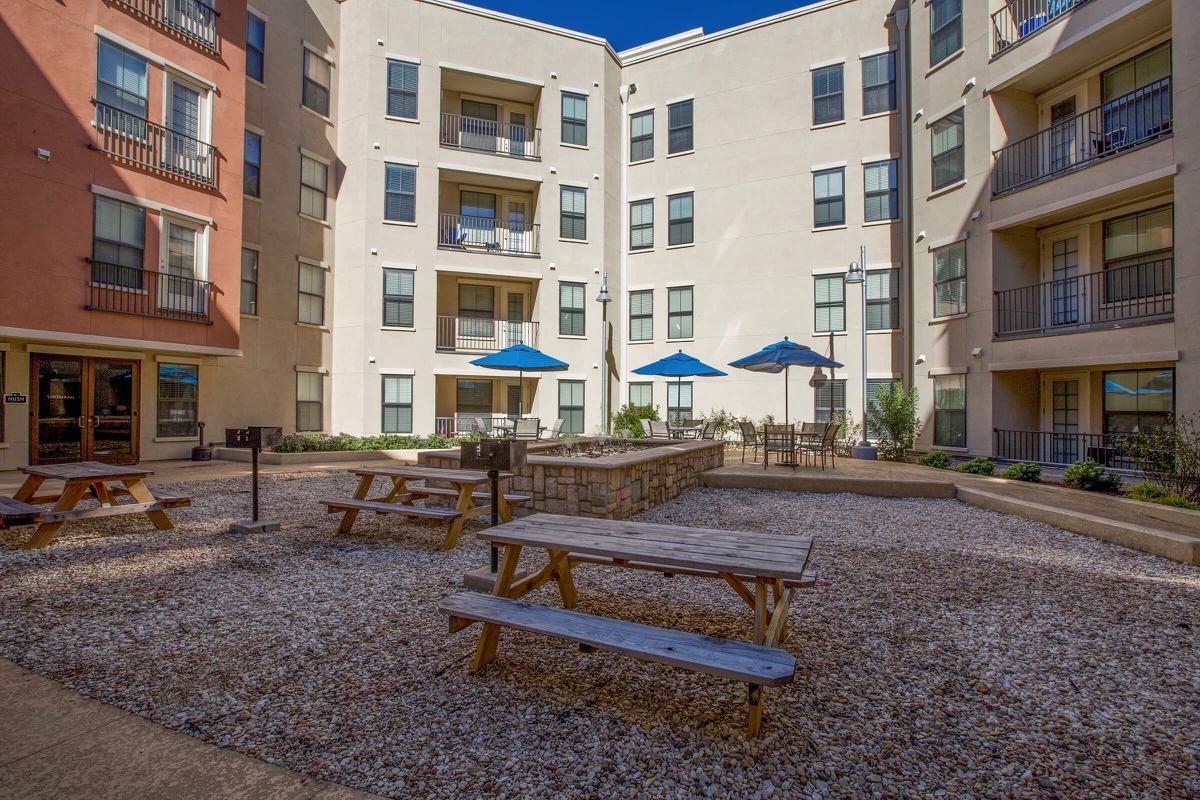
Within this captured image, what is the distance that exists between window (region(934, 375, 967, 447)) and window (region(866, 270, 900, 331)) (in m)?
2.87

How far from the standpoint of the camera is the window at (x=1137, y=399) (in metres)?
10.9

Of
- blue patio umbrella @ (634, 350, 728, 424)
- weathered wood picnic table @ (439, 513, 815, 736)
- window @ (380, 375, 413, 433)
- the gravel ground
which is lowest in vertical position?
the gravel ground

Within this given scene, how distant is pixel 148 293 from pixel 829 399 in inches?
712

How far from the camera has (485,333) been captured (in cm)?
2022

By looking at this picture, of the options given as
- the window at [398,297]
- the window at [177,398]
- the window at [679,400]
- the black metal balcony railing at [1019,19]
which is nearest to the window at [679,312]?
the window at [679,400]

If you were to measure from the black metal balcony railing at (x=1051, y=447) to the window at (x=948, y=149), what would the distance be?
21.6 feet

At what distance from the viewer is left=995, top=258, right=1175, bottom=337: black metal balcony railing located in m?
11.1

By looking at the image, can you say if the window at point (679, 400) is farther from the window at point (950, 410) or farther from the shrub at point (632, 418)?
the window at point (950, 410)

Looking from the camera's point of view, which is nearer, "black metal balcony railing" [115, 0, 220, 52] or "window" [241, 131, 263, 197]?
"black metal balcony railing" [115, 0, 220, 52]

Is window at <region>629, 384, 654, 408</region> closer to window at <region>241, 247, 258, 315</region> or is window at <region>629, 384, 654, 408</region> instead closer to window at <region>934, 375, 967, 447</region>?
window at <region>934, 375, 967, 447</region>

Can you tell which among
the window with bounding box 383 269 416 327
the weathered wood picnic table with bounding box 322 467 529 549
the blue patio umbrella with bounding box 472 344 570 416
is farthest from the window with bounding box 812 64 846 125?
the weathered wood picnic table with bounding box 322 467 529 549

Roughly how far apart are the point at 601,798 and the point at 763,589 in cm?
127

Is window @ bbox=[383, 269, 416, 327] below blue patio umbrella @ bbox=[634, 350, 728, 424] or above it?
above

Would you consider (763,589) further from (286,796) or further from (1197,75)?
(1197,75)
